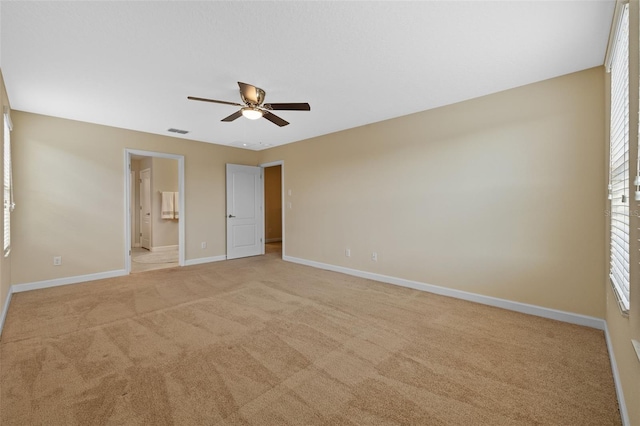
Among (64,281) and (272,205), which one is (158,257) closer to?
(64,281)

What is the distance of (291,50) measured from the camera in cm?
239

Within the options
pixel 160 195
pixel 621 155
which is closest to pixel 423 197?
pixel 621 155

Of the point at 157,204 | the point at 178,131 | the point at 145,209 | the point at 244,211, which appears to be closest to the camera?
the point at 178,131

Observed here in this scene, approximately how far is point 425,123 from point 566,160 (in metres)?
1.60

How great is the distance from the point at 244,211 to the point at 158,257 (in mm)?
2247

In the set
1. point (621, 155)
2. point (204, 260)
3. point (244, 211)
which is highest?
point (621, 155)

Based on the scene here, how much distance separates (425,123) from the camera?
3.85 m

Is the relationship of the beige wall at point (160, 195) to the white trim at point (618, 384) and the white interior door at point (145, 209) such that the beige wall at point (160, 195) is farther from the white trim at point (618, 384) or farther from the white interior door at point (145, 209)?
the white trim at point (618, 384)

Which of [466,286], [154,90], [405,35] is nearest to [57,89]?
[154,90]

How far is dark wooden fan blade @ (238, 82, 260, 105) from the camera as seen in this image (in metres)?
2.71

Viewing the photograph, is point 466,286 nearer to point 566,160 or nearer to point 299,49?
point 566,160

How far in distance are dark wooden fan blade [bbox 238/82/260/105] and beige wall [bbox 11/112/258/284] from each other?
3076mm

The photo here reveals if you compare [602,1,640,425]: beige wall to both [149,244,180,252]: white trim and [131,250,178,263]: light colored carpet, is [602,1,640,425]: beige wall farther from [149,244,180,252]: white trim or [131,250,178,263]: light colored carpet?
[149,244,180,252]: white trim

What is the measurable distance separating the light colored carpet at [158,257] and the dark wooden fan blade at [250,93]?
173 inches
